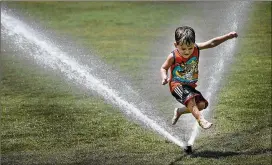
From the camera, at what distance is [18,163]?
20.1 feet

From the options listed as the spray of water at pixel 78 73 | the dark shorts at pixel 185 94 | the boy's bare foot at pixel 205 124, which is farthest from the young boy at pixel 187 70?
the spray of water at pixel 78 73

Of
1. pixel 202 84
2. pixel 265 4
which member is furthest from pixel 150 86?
pixel 265 4

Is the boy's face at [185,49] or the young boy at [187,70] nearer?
the boy's face at [185,49]

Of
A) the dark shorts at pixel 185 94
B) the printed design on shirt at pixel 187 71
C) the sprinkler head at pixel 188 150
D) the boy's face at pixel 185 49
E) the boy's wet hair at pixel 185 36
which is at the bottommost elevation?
the sprinkler head at pixel 188 150

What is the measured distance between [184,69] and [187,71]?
0.04 meters

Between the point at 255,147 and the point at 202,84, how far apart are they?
3.82m

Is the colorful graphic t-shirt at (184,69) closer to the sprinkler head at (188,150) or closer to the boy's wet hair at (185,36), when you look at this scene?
the boy's wet hair at (185,36)

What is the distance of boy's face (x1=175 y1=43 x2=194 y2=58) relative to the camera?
220 inches

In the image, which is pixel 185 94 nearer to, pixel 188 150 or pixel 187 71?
pixel 187 71

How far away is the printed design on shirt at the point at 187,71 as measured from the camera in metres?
5.79

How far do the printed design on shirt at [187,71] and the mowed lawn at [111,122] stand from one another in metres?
0.88

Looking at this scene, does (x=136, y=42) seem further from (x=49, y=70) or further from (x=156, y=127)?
(x=156, y=127)

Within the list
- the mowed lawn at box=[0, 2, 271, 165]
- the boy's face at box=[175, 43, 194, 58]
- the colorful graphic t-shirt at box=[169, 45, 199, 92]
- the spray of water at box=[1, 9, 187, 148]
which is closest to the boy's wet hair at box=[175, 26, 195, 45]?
the boy's face at box=[175, 43, 194, 58]

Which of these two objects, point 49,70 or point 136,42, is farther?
point 136,42
